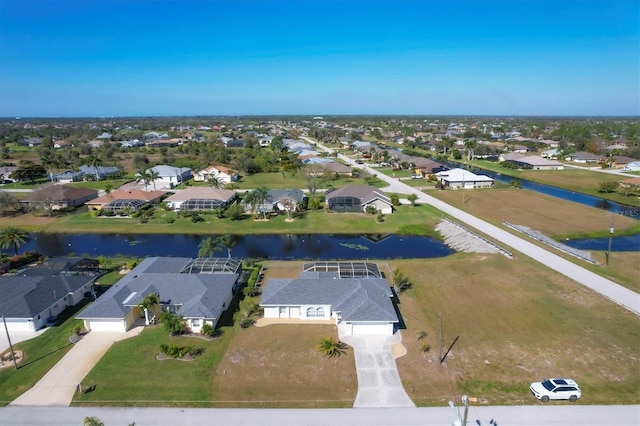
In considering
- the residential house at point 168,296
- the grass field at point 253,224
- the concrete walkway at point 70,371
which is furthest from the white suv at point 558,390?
the grass field at point 253,224

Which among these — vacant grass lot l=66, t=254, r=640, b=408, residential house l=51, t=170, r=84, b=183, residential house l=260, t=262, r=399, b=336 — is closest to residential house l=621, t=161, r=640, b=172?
vacant grass lot l=66, t=254, r=640, b=408

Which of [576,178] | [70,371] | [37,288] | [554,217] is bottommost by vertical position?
[70,371]

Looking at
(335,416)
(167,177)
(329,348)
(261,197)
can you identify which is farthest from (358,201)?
(335,416)

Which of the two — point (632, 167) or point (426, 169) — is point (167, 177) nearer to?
point (426, 169)

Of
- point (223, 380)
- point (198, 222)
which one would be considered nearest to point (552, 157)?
point (198, 222)

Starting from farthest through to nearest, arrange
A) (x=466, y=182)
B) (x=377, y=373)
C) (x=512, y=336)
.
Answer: (x=466, y=182) → (x=512, y=336) → (x=377, y=373)

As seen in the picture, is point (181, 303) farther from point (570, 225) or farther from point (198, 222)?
point (570, 225)
